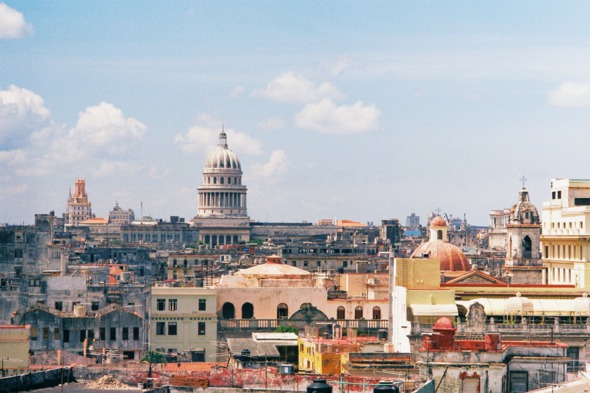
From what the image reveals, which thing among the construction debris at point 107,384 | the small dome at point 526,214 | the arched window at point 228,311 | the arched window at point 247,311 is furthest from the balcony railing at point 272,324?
the construction debris at point 107,384

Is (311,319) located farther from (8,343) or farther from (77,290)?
(8,343)

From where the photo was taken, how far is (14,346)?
61031mm

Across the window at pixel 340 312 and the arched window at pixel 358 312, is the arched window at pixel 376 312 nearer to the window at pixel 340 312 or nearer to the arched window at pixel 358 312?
the arched window at pixel 358 312

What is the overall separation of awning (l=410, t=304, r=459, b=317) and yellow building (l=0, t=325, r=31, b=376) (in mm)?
15389

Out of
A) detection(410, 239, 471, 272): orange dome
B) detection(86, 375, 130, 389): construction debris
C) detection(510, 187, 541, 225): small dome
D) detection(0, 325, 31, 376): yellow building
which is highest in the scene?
detection(510, 187, 541, 225): small dome

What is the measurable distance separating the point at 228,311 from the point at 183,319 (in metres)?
7.72

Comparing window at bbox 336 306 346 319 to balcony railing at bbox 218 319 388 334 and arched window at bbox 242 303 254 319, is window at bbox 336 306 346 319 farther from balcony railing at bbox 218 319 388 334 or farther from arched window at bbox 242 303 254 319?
arched window at bbox 242 303 254 319

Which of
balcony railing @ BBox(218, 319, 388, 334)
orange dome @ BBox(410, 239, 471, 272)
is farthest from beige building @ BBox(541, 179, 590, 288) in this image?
balcony railing @ BBox(218, 319, 388, 334)

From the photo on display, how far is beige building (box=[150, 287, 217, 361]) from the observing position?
8356cm

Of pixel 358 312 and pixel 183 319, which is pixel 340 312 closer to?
pixel 358 312

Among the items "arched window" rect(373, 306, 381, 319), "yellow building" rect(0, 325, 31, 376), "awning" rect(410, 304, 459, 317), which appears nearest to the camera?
"yellow building" rect(0, 325, 31, 376)

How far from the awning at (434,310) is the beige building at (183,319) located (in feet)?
63.7

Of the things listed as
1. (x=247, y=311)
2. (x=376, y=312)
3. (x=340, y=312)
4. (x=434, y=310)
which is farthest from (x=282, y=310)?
(x=434, y=310)

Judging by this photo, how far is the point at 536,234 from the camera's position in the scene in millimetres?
91438
